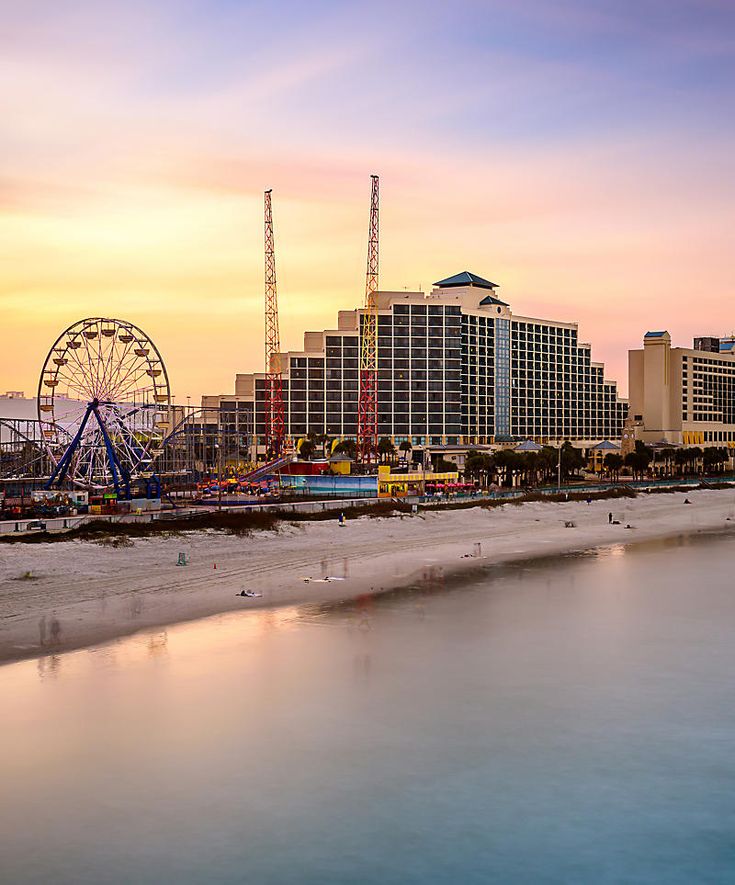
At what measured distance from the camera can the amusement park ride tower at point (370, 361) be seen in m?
158

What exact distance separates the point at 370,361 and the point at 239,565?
129 metres

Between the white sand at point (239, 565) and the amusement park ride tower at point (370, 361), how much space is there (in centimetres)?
7050

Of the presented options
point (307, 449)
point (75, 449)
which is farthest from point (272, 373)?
point (75, 449)

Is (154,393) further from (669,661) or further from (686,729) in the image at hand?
(686,729)

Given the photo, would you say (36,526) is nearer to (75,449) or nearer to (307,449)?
(75,449)

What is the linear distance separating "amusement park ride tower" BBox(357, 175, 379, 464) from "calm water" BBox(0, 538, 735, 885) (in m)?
114

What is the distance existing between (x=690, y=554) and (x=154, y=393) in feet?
166

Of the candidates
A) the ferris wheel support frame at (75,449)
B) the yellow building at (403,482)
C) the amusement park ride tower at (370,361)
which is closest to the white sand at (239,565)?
the yellow building at (403,482)

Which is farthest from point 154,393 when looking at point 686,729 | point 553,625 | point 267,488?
point 686,729

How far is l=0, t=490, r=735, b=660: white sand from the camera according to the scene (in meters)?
40.9

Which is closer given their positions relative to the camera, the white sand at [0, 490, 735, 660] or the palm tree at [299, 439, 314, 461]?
the white sand at [0, 490, 735, 660]

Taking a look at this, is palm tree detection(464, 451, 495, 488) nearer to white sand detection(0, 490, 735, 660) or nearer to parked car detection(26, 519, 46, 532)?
white sand detection(0, 490, 735, 660)

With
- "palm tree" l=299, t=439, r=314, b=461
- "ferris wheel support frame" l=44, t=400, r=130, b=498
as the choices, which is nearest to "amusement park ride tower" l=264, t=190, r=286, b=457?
"palm tree" l=299, t=439, r=314, b=461

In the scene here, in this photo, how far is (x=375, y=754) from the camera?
25516mm
